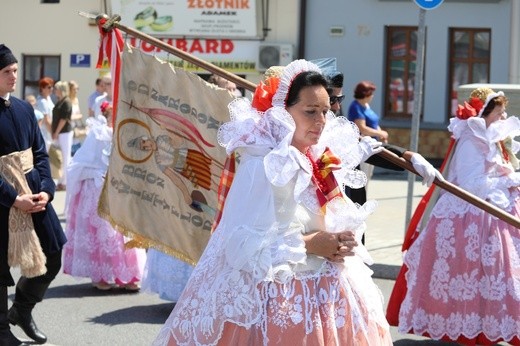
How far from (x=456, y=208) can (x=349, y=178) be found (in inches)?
115

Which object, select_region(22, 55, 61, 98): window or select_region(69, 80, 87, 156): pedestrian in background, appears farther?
select_region(22, 55, 61, 98): window

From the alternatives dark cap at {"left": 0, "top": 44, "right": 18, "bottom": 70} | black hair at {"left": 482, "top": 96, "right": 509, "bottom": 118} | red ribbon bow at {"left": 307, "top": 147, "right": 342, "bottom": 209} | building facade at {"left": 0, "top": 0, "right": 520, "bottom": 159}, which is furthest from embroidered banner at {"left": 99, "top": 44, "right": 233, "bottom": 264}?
building facade at {"left": 0, "top": 0, "right": 520, "bottom": 159}

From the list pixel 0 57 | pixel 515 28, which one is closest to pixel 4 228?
pixel 0 57

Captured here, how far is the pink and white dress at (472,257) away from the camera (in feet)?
24.2

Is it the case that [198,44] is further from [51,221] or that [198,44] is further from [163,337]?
[163,337]

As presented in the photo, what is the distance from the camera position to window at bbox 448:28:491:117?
24.0 meters

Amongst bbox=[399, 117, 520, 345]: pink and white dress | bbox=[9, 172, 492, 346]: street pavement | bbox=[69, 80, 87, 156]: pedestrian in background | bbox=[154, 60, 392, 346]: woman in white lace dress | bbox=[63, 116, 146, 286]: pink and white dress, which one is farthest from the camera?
bbox=[69, 80, 87, 156]: pedestrian in background

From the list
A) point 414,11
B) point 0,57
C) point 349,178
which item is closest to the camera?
point 349,178

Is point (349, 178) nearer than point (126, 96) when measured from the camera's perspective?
Yes

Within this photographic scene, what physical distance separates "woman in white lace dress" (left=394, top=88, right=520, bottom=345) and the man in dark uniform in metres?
2.30

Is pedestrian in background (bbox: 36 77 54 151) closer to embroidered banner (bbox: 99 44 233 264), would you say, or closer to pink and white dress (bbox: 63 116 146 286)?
pink and white dress (bbox: 63 116 146 286)

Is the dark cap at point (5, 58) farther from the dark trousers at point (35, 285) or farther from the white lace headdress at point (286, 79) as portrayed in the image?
the white lace headdress at point (286, 79)

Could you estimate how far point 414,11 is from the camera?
78.5 ft

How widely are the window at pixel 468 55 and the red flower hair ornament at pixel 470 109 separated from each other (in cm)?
1640
